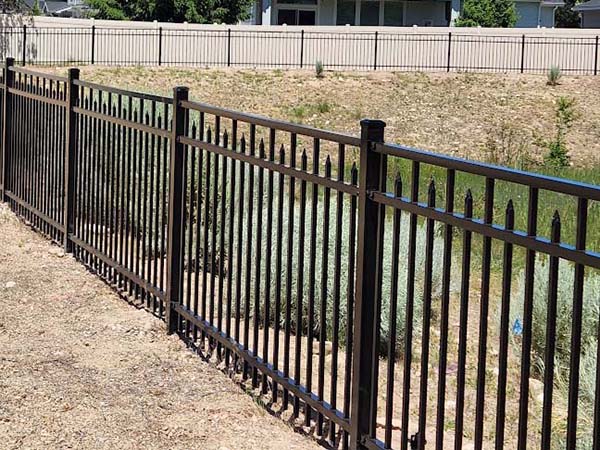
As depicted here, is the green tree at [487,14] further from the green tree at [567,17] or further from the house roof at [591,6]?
the green tree at [567,17]

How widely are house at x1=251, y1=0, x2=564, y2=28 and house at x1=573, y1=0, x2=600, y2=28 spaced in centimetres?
686

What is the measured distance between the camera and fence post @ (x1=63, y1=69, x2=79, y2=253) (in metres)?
9.34

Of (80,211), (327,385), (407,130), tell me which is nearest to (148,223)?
(80,211)

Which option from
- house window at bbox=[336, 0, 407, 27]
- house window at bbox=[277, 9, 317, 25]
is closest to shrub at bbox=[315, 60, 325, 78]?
house window at bbox=[336, 0, 407, 27]

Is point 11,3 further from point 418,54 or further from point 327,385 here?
point 327,385

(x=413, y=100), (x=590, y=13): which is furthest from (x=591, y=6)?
(x=413, y=100)

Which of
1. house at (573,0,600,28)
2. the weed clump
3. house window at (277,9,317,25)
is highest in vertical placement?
house at (573,0,600,28)

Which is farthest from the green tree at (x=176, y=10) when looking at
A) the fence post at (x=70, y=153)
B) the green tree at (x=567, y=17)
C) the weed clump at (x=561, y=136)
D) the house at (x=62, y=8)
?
the fence post at (x=70, y=153)

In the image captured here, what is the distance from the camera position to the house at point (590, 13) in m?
56.5

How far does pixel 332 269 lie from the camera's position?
7.71 m

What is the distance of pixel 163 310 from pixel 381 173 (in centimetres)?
308

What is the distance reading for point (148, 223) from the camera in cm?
801

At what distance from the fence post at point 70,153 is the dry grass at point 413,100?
893 inches

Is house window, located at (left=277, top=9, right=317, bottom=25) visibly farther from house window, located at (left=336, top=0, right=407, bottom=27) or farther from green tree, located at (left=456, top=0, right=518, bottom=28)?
green tree, located at (left=456, top=0, right=518, bottom=28)
